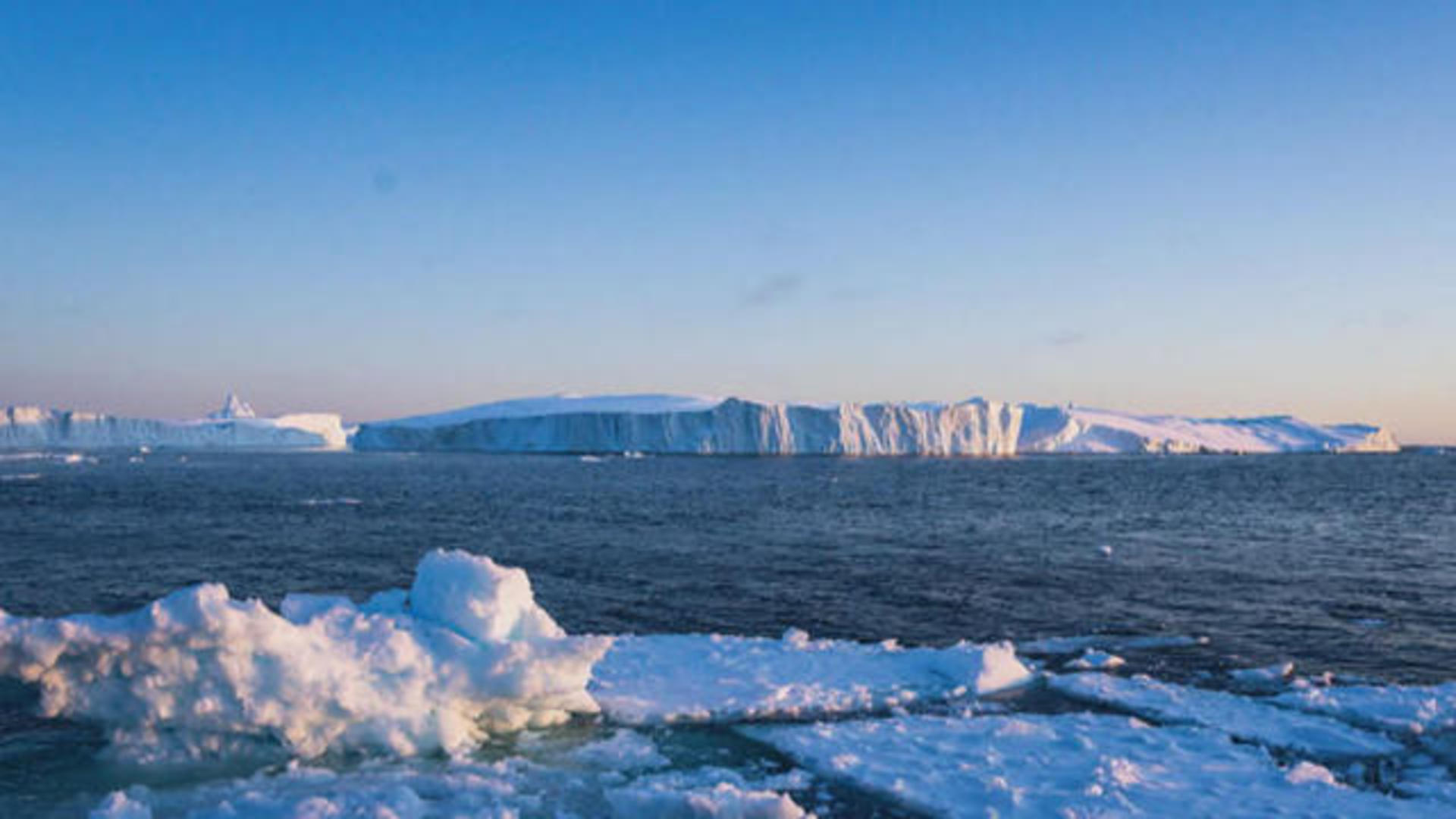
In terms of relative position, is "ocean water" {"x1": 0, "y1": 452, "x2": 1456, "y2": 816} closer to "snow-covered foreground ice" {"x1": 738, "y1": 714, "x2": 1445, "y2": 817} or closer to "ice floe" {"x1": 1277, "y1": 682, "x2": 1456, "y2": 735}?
"snow-covered foreground ice" {"x1": 738, "y1": 714, "x2": 1445, "y2": 817}

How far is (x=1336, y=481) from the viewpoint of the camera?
5606cm

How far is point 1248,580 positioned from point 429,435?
310ft

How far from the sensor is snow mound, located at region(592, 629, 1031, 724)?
9.41 metres

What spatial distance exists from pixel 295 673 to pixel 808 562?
14273 mm

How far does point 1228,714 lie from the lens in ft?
30.7

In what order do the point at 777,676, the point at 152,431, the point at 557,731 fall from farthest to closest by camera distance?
the point at 152,431, the point at 777,676, the point at 557,731

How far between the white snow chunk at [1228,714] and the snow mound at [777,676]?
0.85 metres

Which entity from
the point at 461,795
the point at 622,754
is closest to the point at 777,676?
the point at 622,754

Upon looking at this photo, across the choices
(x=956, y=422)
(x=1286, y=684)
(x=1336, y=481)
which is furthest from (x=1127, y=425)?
(x=1286, y=684)

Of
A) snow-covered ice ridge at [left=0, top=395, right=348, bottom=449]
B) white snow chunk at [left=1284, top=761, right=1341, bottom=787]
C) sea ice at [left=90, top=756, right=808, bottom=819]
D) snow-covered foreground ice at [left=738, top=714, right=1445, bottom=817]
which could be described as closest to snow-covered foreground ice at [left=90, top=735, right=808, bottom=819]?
sea ice at [left=90, top=756, right=808, bottom=819]

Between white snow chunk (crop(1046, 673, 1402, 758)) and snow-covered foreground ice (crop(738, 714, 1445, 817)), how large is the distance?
1.33 feet

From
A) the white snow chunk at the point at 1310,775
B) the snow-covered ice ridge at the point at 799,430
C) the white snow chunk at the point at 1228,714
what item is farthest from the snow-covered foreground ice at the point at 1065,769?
the snow-covered ice ridge at the point at 799,430

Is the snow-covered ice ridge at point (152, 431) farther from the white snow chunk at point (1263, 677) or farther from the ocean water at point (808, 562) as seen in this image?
the white snow chunk at point (1263, 677)

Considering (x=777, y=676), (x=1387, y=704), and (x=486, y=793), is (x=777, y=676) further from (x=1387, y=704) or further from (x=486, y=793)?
(x=1387, y=704)
